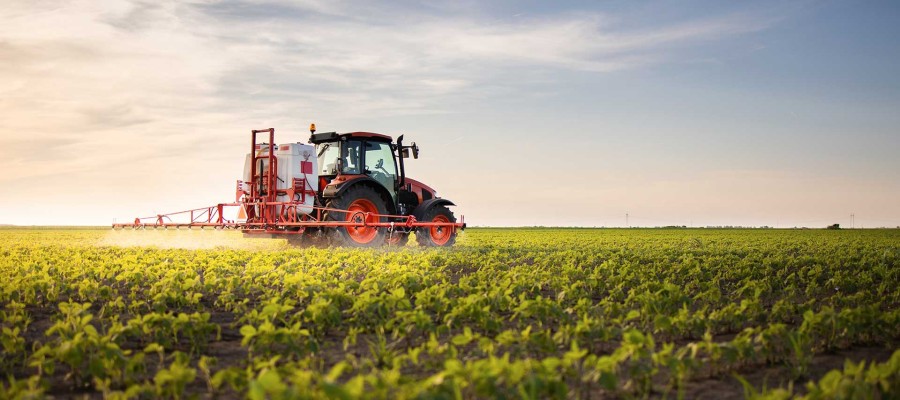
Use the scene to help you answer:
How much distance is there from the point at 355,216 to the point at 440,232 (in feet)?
11.0

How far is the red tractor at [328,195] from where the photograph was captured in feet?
49.3

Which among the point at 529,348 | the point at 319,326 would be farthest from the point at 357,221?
the point at 529,348

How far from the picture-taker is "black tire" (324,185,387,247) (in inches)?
591

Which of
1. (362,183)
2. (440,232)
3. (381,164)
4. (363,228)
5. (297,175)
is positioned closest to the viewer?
(297,175)

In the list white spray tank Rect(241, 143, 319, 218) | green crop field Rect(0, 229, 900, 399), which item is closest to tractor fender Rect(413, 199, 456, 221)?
white spray tank Rect(241, 143, 319, 218)

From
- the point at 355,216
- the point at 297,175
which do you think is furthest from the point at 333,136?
the point at 355,216

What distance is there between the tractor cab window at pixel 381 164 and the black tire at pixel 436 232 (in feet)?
3.89

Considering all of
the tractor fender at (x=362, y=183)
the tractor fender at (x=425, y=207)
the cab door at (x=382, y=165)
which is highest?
the cab door at (x=382, y=165)

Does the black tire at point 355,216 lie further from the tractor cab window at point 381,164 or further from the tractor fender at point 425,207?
the tractor fender at point 425,207

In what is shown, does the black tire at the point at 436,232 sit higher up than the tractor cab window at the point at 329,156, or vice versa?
the tractor cab window at the point at 329,156

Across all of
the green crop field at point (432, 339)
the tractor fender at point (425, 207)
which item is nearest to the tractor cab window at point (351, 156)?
the tractor fender at point (425, 207)

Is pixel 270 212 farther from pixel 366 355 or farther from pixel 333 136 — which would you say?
pixel 366 355

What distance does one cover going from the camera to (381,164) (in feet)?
55.0

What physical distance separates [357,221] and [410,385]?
39.2 feet
